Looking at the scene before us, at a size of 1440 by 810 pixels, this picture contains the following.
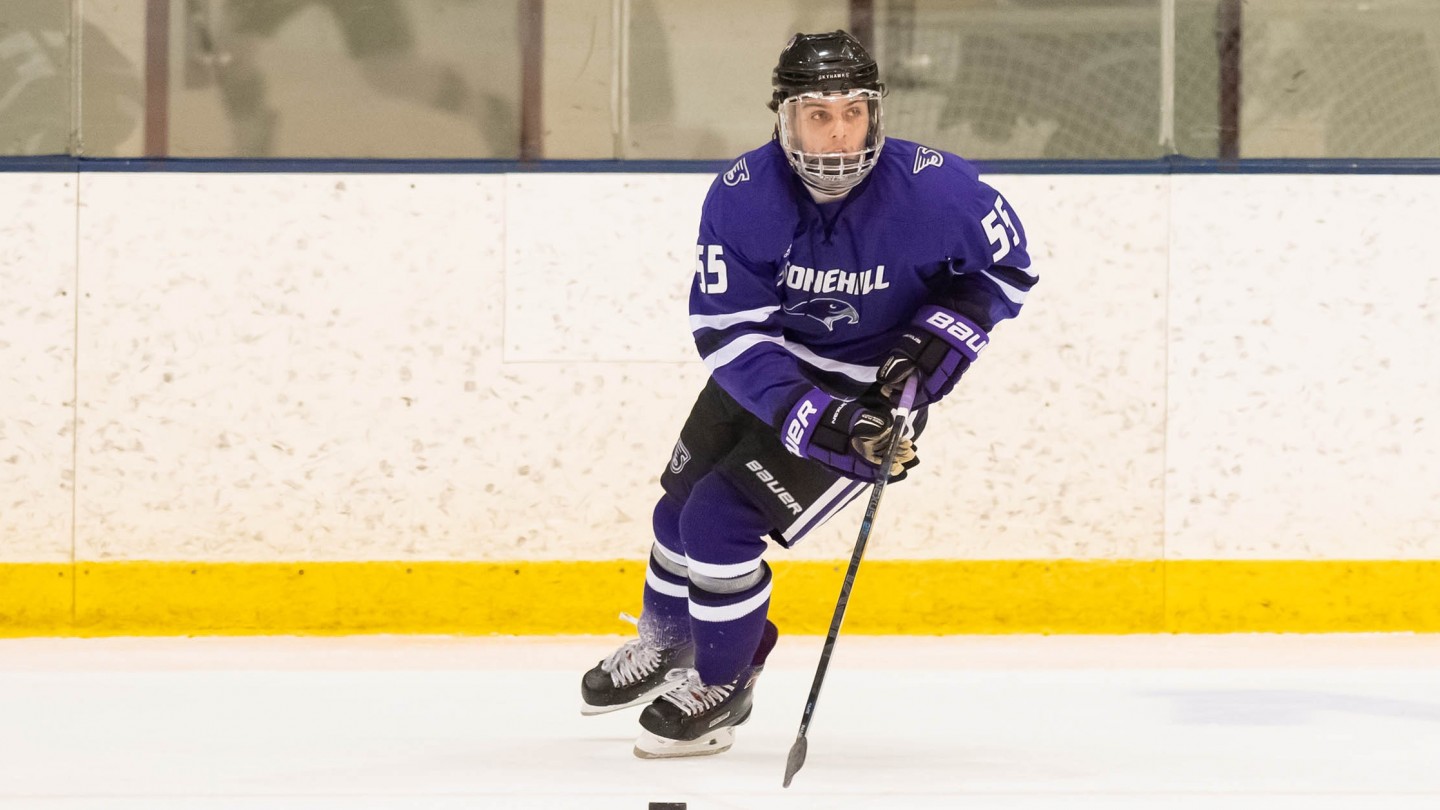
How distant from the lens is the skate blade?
248 centimetres

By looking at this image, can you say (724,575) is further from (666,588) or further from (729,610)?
(666,588)

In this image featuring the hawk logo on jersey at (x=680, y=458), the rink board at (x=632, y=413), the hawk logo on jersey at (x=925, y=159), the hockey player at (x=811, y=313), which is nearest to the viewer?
the hockey player at (x=811, y=313)

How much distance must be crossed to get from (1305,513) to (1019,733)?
1.44 m

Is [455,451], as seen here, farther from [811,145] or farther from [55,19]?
[811,145]

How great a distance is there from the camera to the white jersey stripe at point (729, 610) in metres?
2.47

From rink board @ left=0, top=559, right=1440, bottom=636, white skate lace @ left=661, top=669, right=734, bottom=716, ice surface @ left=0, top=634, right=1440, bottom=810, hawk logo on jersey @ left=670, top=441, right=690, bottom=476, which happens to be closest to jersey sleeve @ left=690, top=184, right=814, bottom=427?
hawk logo on jersey @ left=670, top=441, right=690, bottom=476

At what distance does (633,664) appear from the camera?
274 centimetres

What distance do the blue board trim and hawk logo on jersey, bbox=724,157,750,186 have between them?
1348 mm

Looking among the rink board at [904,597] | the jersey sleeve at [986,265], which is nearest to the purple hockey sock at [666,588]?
the jersey sleeve at [986,265]

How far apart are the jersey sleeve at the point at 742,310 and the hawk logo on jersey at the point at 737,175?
0.07ft

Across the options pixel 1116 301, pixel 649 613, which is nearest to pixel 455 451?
pixel 649 613

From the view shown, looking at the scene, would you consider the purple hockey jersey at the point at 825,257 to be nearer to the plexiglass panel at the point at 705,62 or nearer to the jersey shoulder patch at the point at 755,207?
the jersey shoulder patch at the point at 755,207

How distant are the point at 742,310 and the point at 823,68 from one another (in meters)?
0.37

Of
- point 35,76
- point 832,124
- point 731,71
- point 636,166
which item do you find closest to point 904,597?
point 636,166
